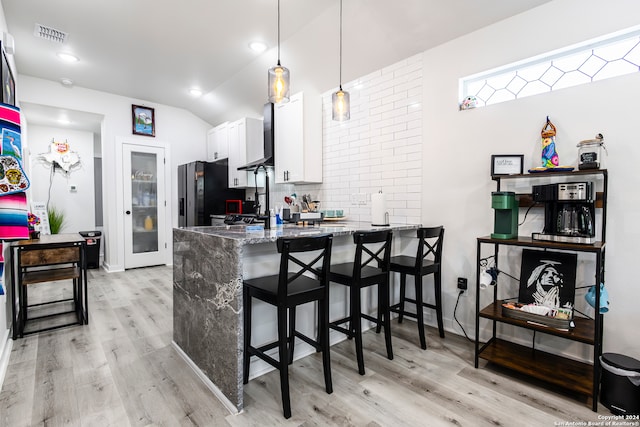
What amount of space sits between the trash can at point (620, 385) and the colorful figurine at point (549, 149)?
1213 millimetres

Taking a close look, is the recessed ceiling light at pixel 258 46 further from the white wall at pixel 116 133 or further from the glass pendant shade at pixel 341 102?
the white wall at pixel 116 133

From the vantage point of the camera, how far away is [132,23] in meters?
3.23

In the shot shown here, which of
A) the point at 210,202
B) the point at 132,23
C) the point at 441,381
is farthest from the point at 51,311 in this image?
the point at 441,381

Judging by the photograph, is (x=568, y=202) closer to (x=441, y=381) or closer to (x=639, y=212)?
(x=639, y=212)

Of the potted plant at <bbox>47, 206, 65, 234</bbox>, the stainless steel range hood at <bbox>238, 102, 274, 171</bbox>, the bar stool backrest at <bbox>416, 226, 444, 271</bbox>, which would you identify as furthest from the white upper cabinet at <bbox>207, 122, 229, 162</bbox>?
the bar stool backrest at <bbox>416, 226, 444, 271</bbox>

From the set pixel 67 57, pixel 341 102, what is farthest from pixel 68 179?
→ pixel 341 102

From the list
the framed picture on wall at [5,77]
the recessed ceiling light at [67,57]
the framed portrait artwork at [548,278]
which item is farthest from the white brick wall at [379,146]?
the recessed ceiling light at [67,57]

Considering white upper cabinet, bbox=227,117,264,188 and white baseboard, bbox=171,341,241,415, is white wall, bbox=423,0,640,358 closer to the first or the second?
white baseboard, bbox=171,341,241,415

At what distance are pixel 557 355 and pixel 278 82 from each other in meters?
2.81

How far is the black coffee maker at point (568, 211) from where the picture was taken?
6.33ft

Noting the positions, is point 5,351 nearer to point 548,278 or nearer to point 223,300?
point 223,300

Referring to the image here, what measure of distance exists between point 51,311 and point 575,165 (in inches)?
196

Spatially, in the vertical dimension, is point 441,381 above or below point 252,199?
below

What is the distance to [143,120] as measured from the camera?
5.45 metres
